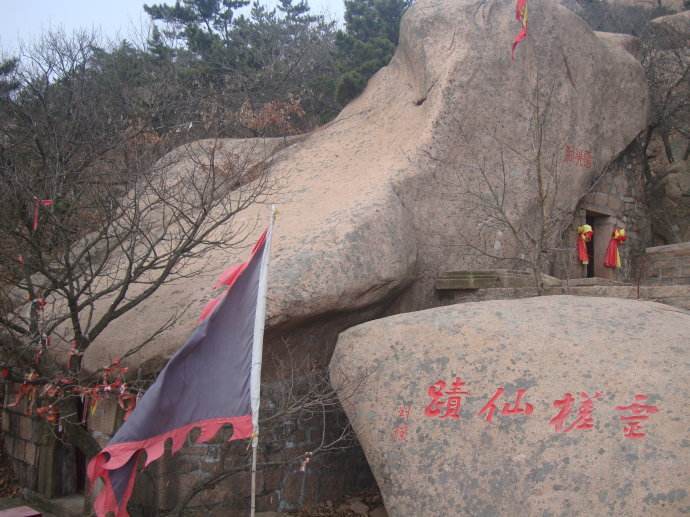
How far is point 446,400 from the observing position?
170 inches

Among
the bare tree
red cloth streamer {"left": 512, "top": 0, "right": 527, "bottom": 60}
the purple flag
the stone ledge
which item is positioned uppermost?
red cloth streamer {"left": 512, "top": 0, "right": 527, "bottom": 60}

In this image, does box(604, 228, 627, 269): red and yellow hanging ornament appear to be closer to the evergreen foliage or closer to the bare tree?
the bare tree

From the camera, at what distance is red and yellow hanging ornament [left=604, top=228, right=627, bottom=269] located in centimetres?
952

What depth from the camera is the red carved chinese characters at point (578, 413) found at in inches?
154

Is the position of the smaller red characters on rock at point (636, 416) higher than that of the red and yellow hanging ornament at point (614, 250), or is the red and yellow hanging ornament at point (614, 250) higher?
the red and yellow hanging ornament at point (614, 250)

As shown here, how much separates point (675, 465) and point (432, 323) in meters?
1.73

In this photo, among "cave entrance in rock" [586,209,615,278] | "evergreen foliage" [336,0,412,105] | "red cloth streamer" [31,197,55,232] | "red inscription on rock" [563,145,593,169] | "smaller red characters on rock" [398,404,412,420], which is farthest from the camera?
"evergreen foliage" [336,0,412,105]

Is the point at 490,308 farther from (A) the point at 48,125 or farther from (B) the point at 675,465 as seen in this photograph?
(A) the point at 48,125

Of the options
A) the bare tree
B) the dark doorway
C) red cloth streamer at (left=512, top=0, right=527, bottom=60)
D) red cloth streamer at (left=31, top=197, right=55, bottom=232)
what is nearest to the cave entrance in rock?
the dark doorway

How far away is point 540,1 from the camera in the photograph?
8836mm

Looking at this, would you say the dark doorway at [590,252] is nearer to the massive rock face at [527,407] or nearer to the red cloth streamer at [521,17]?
the red cloth streamer at [521,17]

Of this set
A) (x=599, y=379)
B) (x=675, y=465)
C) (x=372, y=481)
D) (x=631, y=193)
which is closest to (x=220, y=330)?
(x=599, y=379)

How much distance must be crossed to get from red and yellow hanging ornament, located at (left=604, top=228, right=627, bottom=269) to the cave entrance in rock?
0.16 meters

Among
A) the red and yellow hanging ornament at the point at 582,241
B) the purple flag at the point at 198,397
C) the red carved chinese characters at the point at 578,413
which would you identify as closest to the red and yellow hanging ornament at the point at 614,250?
the red and yellow hanging ornament at the point at 582,241
